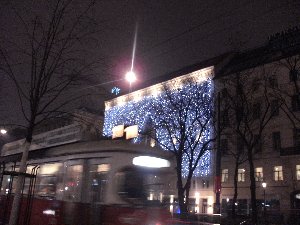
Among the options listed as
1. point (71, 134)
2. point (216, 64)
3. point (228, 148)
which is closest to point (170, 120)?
point (228, 148)

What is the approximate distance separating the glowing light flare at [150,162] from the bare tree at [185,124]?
14.4 metres

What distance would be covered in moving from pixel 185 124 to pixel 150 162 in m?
26.4

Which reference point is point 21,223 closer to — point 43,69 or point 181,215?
point 43,69

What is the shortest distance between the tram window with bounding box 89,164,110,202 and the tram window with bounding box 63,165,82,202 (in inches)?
16.0

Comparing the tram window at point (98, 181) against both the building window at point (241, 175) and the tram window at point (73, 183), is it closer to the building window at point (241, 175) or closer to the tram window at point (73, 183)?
the tram window at point (73, 183)

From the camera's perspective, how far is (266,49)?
141 ft

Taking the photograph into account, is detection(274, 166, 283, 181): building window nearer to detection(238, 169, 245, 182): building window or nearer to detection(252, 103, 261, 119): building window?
detection(238, 169, 245, 182): building window

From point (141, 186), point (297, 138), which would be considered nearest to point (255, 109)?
point (297, 138)

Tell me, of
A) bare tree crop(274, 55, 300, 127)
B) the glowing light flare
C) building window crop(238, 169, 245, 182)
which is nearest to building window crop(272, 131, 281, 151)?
bare tree crop(274, 55, 300, 127)

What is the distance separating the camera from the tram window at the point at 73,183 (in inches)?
431

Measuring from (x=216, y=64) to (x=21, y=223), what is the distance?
3759 cm

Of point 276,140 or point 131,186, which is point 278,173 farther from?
point 131,186

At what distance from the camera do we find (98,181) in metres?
10.6

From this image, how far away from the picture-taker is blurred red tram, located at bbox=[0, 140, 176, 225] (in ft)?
33.0
